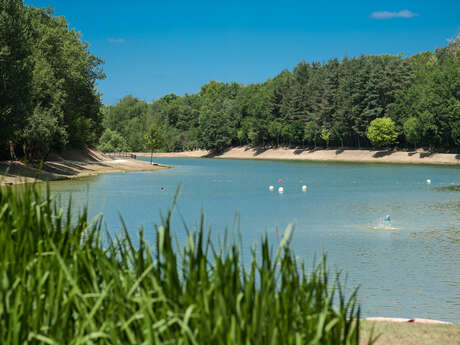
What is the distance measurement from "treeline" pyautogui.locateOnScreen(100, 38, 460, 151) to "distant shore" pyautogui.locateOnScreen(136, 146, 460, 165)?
2212 millimetres

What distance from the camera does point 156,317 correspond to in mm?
4699

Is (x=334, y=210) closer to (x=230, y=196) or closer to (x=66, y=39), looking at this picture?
(x=230, y=196)

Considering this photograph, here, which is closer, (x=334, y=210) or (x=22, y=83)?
(x=334, y=210)

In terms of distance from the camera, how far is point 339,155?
117 m

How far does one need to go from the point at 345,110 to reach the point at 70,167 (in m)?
67.9

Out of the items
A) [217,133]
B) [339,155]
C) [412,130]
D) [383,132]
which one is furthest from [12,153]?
[217,133]

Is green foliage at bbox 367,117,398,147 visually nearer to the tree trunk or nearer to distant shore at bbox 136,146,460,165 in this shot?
distant shore at bbox 136,146,460,165

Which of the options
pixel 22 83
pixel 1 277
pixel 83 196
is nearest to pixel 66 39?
pixel 22 83

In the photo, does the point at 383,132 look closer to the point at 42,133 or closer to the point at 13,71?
the point at 42,133

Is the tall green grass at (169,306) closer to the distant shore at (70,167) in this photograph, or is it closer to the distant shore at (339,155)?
the distant shore at (70,167)

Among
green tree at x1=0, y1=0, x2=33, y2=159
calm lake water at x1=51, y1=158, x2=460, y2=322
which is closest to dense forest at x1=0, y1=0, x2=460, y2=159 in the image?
green tree at x1=0, y1=0, x2=33, y2=159

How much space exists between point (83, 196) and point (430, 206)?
70.5ft

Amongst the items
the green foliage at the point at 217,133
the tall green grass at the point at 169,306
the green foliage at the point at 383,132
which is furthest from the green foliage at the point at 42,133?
the green foliage at the point at 217,133

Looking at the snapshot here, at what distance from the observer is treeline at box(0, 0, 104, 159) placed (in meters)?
43.6
